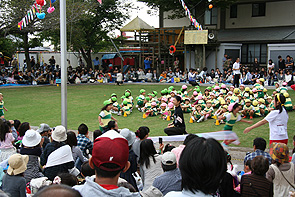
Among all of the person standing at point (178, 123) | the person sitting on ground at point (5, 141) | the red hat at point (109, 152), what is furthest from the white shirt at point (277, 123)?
the person sitting on ground at point (5, 141)

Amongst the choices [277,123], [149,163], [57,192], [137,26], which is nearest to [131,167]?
[149,163]

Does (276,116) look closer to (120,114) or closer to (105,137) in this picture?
(105,137)

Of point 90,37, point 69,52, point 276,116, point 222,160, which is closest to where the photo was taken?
point 222,160

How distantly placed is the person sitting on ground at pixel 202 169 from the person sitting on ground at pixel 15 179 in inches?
107

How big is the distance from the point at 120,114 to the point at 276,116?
8.02 m

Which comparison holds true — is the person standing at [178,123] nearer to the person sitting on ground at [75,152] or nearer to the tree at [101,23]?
the person sitting on ground at [75,152]

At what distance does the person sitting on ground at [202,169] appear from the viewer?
7.48 ft

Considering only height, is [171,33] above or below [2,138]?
above

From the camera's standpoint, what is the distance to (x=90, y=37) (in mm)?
33375

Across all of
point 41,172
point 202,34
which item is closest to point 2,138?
point 41,172

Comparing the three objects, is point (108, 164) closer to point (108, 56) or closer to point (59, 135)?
point (59, 135)

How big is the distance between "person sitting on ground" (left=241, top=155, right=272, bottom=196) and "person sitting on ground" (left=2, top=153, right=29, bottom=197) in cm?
285

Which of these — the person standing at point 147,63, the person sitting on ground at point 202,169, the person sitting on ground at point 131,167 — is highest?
the person standing at point 147,63

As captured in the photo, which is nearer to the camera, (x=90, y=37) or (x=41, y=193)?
(x=41, y=193)
